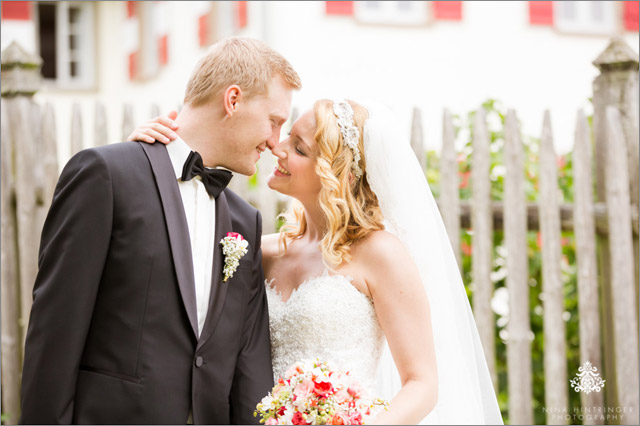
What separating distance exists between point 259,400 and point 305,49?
707 centimetres

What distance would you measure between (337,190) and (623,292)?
87.9 inches

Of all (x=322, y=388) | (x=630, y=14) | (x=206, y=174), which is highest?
(x=630, y=14)

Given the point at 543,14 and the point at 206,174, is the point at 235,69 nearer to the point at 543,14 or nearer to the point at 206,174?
the point at 206,174

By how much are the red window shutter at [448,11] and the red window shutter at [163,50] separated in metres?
4.48

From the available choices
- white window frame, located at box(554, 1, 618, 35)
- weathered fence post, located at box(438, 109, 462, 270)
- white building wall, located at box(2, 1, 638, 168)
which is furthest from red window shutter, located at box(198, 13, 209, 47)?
weathered fence post, located at box(438, 109, 462, 270)

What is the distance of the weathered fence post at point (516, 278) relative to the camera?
4.45 m

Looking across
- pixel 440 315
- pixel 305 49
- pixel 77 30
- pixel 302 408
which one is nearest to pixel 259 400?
pixel 302 408

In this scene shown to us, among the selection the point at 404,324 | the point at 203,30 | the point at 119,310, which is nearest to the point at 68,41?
A: the point at 203,30

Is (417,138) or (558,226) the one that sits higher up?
(417,138)

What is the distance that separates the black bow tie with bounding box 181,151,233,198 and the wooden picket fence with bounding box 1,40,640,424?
5.48ft

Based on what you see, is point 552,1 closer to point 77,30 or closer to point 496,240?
point 496,240

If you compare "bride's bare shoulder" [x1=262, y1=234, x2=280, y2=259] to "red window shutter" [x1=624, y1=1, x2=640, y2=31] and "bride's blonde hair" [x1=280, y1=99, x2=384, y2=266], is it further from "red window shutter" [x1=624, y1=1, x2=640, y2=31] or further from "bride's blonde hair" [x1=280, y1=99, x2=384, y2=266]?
"red window shutter" [x1=624, y1=1, x2=640, y2=31]

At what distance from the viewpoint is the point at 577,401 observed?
4785 mm

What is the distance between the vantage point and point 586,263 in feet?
14.9
